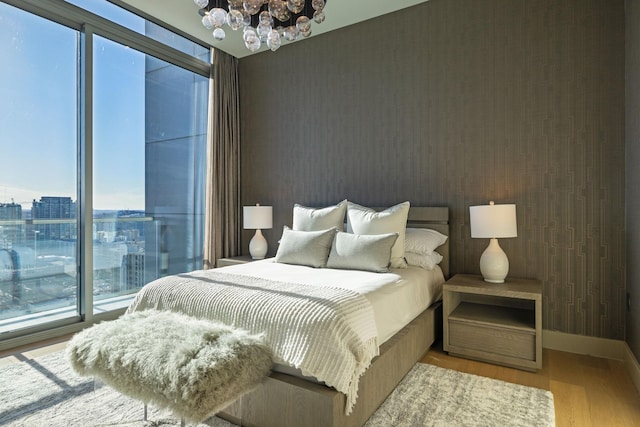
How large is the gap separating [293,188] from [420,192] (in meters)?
1.44

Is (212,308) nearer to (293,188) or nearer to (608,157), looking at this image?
(293,188)

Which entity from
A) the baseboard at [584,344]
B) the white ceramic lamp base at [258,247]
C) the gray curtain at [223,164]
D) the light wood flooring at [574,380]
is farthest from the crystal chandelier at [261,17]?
the baseboard at [584,344]

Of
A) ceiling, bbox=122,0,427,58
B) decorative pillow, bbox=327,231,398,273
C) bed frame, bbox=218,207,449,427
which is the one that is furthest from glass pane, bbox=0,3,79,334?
decorative pillow, bbox=327,231,398,273

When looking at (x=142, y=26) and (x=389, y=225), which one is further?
(x=142, y=26)

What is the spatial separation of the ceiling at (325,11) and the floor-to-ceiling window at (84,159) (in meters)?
0.22

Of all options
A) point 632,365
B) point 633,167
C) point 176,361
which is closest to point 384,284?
point 176,361

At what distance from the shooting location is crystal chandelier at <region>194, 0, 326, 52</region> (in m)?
A: 2.11

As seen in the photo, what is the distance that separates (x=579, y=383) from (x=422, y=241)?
1.31 metres

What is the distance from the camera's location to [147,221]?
3.74m

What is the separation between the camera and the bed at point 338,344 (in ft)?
5.17

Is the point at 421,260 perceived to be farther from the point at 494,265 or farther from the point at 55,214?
the point at 55,214

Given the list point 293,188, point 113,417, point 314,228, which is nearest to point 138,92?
point 293,188

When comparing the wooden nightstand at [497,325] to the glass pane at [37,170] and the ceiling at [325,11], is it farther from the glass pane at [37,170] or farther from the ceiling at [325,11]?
the glass pane at [37,170]

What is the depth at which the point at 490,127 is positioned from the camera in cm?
298
